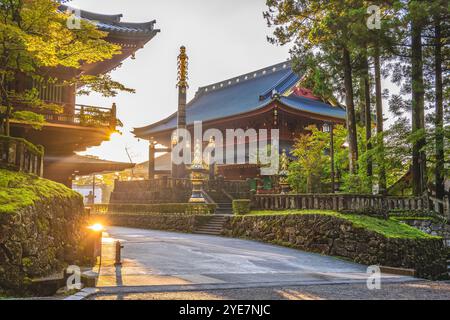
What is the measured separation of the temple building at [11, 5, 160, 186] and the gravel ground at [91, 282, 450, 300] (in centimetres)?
1249

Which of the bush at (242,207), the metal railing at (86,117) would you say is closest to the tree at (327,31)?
the bush at (242,207)

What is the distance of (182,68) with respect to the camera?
105 feet

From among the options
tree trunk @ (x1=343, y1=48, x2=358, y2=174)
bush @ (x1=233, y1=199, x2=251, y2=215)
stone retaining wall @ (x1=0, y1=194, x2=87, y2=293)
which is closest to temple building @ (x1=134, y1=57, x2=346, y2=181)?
tree trunk @ (x1=343, y1=48, x2=358, y2=174)

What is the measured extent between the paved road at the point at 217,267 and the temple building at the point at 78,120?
6532mm

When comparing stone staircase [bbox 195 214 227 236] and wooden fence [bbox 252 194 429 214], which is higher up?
wooden fence [bbox 252 194 429 214]

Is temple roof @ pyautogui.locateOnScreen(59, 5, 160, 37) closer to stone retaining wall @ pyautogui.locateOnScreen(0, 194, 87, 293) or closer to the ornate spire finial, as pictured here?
the ornate spire finial

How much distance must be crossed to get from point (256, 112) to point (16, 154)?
26.1 metres

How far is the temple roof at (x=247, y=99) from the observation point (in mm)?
36250

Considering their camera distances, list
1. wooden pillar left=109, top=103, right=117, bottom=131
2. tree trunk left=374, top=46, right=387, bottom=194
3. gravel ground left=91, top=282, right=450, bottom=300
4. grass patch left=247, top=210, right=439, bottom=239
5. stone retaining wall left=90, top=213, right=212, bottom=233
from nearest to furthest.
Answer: gravel ground left=91, top=282, right=450, bottom=300, grass patch left=247, top=210, right=439, bottom=239, tree trunk left=374, top=46, right=387, bottom=194, wooden pillar left=109, top=103, right=117, bottom=131, stone retaining wall left=90, top=213, right=212, bottom=233

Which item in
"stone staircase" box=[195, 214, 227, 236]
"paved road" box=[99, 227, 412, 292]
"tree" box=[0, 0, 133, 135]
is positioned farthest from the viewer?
"stone staircase" box=[195, 214, 227, 236]

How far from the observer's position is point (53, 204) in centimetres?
889

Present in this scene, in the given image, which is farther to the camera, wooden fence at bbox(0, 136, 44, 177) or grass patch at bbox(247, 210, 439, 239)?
grass patch at bbox(247, 210, 439, 239)

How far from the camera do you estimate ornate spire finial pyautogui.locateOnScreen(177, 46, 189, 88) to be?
31.7 meters

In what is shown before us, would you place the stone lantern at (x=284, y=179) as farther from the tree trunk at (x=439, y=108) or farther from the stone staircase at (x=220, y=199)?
the tree trunk at (x=439, y=108)
